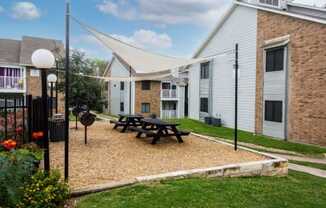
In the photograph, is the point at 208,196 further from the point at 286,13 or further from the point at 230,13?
the point at 230,13

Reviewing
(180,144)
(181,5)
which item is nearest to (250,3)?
(181,5)

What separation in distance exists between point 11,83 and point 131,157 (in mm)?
22896

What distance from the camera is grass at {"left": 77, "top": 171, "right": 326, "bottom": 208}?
151 inches

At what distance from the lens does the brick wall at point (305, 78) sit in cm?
1141

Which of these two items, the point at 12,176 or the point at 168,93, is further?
the point at 168,93

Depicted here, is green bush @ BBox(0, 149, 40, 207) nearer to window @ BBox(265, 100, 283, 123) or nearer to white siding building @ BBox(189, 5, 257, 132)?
white siding building @ BBox(189, 5, 257, 132)

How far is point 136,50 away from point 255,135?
9881mm

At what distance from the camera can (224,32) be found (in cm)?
1812

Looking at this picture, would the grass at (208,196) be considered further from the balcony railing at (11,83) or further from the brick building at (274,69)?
the balcony railing at (11,83)

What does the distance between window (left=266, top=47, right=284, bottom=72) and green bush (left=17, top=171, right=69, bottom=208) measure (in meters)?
12.7

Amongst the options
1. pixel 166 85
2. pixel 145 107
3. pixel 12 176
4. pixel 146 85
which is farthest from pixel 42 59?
pixel 166 85

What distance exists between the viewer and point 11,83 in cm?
2494

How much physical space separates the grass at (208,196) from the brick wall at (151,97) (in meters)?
24.0

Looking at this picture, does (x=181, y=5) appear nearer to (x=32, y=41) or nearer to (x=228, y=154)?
(x=228, y=154)
